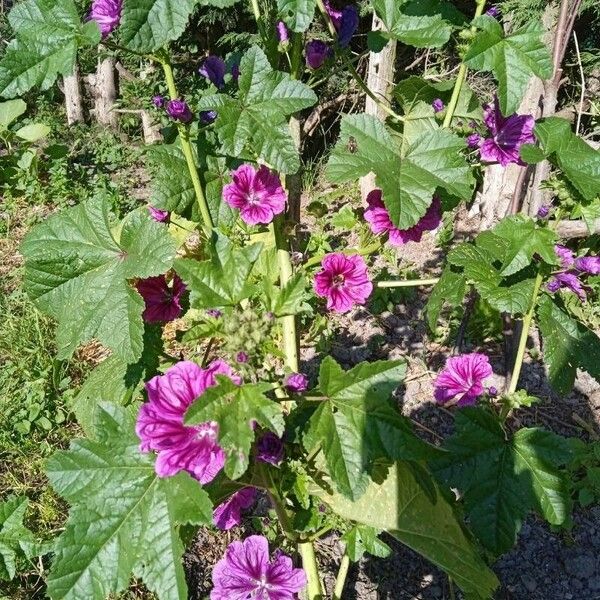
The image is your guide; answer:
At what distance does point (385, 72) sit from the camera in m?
3.69

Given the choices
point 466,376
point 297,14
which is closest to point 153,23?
point 297,14

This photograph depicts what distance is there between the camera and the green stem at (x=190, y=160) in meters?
1.30

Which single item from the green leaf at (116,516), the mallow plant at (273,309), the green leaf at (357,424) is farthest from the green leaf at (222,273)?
the green leaf at (116,516)

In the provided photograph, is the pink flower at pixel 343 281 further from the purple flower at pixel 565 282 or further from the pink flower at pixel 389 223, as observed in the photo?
the purple flower at pixel 565 282

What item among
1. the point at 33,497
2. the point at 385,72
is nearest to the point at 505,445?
the point at 33,497

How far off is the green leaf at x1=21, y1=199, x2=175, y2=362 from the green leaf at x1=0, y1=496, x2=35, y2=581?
1.98ft

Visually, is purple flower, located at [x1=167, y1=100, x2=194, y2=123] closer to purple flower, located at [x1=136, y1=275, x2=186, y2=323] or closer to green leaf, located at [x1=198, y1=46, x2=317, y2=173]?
green leaf, located at [x1=198, y1=46, x2=317, y2=173]

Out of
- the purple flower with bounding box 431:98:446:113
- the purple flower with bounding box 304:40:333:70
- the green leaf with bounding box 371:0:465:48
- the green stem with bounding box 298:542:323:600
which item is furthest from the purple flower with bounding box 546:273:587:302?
the green stem with bounding box 298:542:323:600

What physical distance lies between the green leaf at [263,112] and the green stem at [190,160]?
0.27 feet

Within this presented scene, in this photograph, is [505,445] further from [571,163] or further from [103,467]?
[103,467]

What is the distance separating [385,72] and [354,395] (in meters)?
2.88

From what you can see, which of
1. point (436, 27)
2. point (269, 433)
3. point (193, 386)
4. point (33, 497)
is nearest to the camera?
point (193, 386)

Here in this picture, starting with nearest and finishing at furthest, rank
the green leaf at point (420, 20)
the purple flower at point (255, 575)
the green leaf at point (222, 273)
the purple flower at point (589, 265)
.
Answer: the green leaf at point (222, 273) → the green leaf at point (420, 20) → the purple flower at point (255, 575) → the purple flower at point (589, 265)

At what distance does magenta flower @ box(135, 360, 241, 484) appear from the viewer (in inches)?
43.9
